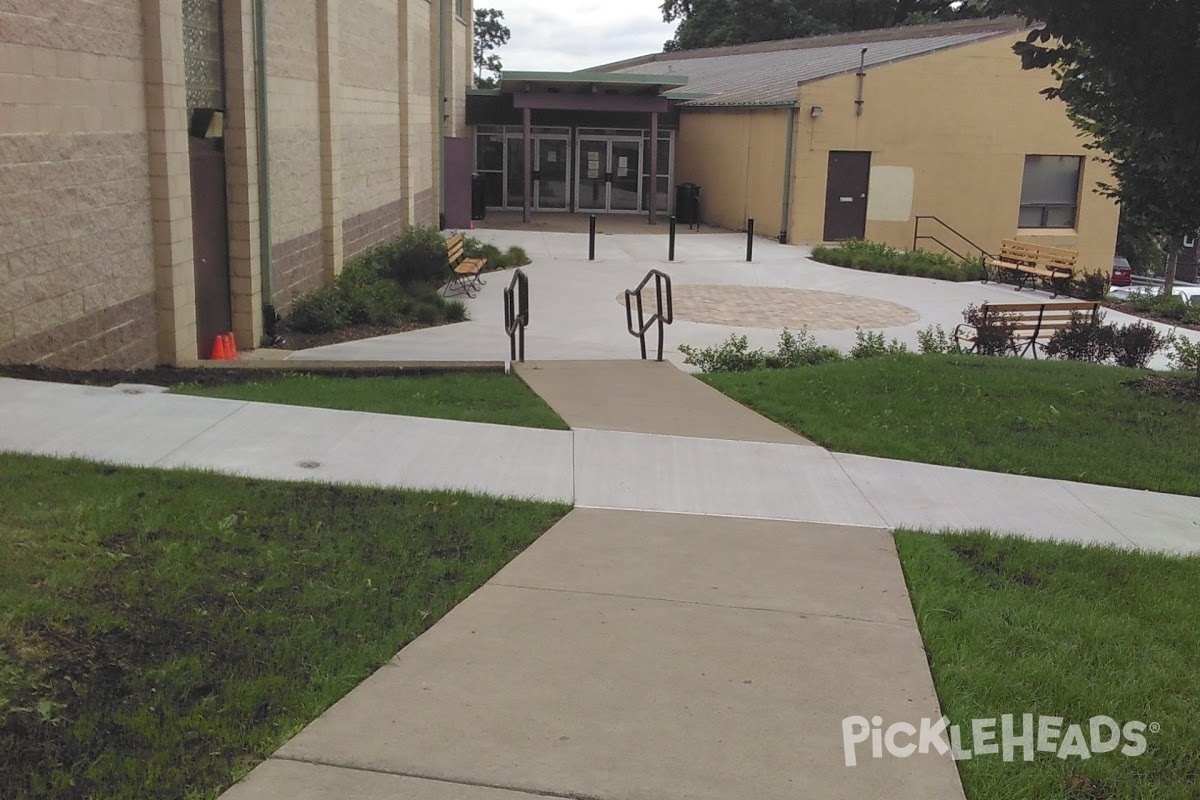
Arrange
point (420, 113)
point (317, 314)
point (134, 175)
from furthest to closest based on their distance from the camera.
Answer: point (420, 113) < point (317, 314) < point (134, 175)

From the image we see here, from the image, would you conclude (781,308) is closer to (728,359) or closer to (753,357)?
(753,357)

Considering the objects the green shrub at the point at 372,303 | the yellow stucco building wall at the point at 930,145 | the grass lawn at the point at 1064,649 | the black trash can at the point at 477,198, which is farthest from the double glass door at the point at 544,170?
the grass lawn at the point at 1064,649

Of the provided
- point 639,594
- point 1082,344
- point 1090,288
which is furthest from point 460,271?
point 639,594

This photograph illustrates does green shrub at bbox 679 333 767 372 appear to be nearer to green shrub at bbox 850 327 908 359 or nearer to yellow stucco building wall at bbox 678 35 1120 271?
green shrub at bbox 850 327 908 359

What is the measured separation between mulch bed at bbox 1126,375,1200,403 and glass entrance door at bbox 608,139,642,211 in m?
26.1

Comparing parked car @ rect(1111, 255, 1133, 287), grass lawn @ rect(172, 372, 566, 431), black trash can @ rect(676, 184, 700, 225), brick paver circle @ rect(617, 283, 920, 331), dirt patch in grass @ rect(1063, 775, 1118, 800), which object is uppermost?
black trash can @ rect(676, 184, 700, 225)

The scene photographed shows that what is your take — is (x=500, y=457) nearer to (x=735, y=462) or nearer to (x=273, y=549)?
(x=735, y=462)

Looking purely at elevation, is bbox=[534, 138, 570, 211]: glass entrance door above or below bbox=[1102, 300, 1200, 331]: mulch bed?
above

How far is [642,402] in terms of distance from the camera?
998cm

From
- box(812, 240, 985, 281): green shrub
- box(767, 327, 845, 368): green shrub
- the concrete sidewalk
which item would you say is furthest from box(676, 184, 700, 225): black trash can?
the concrete sidewalk

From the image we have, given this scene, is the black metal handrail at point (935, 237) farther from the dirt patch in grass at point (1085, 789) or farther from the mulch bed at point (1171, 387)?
the dirt patch in grass at point (1085, 789)

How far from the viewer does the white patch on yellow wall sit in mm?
30188

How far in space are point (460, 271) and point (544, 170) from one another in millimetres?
17698

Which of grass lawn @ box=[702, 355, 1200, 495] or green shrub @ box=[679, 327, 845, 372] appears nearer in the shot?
grass lawn @ box=[702, 355, 1200, 495]
